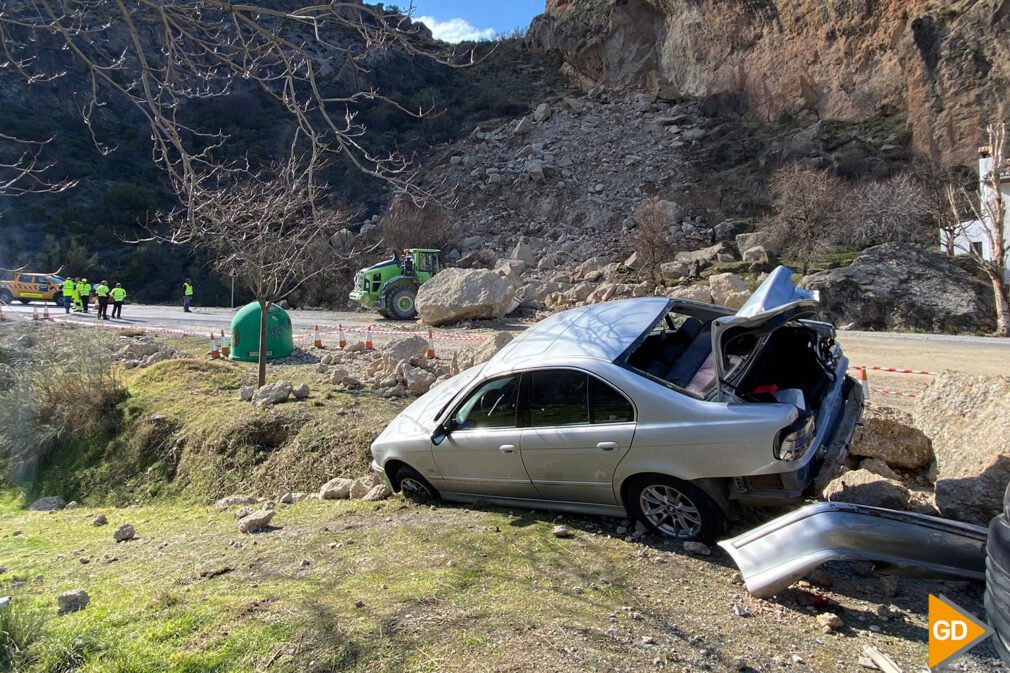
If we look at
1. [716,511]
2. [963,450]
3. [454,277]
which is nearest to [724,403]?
[716,511]

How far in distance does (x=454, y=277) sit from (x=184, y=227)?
38.3 feet

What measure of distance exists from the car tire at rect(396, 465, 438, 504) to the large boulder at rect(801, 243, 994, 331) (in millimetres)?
13925

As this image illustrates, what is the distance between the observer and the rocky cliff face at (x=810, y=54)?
27.6 meters

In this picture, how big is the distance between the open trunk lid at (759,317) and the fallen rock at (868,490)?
1.03 metres

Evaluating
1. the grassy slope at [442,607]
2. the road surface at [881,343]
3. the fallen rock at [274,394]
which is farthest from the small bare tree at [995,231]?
the fallen rock at [274,394]

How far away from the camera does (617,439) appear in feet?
13.7

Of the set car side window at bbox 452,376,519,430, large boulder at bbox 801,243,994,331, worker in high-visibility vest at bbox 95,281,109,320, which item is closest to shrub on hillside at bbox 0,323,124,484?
car side window at bbox 452,376,519,430

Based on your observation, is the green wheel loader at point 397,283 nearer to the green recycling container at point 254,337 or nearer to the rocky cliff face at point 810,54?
the green recycling container at point 254,337

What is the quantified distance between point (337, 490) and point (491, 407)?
267 cm

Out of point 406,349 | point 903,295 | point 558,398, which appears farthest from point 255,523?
point 903,295

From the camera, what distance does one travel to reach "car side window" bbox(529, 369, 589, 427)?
4410mm

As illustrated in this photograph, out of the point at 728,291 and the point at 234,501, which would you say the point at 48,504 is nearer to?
the point at 234,501

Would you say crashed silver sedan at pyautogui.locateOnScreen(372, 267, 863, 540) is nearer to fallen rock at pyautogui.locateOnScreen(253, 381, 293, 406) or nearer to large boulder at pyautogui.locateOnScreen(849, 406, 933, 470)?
large boulder at pyautogui.locateOnScreen(849, 406, 933, 470)

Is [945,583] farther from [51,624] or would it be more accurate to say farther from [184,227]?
[184,227]
